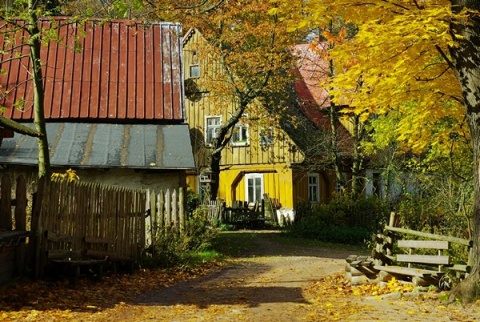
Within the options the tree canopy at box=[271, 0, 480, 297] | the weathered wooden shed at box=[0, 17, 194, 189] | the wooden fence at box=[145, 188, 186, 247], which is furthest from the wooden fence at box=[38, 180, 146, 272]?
the tree canopy at box=[271, 0, 480, 297]

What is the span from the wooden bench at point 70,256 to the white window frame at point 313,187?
22075 mm

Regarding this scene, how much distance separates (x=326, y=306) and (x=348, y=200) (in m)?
16.8

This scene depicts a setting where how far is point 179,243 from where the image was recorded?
1485 centimetres

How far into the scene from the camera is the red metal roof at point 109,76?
720 inches

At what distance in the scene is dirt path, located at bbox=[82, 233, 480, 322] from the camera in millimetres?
8383

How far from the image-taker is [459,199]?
13969 millimetres

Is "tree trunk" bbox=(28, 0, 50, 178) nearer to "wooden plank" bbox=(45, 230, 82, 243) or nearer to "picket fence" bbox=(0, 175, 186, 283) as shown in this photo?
"picket fence" bbox=(0, 175, 186, 283)

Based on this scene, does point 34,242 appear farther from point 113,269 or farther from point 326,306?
point 326,306

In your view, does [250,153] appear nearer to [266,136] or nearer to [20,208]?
[266,136]

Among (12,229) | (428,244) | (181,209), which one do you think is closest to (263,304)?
(428,244)

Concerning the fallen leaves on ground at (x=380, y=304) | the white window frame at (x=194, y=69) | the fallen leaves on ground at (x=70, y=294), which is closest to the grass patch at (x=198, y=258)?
the fallen leaves on ground at (x=70, y=294)

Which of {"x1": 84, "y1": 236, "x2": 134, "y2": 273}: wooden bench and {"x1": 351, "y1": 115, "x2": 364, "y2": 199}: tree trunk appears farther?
{"x1": 351, "y1": 115, "x2": 364, "y2": 199}: tree trunk

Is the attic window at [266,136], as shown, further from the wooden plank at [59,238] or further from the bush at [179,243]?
the wooden plank at [59,238]

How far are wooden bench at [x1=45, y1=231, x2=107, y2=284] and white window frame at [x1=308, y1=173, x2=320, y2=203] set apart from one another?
2208 cm
